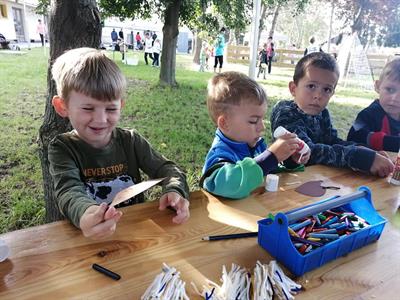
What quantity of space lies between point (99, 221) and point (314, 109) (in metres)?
1.40

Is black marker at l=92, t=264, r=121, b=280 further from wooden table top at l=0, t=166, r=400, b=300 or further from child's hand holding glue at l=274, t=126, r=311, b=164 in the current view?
child's hand holding glue at l=274, t=126, r=311, b=164

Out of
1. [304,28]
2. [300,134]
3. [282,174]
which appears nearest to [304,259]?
[282,174]

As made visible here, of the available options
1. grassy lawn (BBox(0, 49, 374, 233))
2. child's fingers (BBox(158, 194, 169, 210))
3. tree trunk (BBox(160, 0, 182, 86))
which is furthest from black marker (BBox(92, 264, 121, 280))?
tree trunk (BBox(160, 0, 182, 86))

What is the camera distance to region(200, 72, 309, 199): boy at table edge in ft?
3.69

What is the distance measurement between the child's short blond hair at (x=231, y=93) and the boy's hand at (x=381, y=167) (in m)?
0.62

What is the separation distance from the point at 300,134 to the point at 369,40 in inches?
553

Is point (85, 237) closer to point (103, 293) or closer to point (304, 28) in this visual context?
point (103, 293)

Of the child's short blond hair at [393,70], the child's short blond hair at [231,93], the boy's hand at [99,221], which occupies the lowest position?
the boy's hand at [99,221]

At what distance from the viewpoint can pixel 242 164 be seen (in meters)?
1.14

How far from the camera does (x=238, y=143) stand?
1.37 m

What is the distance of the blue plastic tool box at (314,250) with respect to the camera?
0.77 m

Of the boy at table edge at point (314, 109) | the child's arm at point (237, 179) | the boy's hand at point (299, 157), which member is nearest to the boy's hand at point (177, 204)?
the child's arm at point (237, 179)

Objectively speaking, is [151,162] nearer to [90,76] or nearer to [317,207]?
[90,76]

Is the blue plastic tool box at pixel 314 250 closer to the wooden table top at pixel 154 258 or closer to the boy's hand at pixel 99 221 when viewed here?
the wooden table top at pixel 154 258
